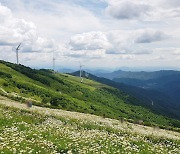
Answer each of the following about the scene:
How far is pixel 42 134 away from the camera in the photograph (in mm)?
29016

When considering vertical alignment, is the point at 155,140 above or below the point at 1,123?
below

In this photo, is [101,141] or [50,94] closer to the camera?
[101,141]

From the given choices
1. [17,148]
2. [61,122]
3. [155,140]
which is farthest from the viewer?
[61,122]

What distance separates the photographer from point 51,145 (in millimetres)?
24891

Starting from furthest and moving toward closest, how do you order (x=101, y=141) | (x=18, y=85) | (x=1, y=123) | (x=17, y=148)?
(x=18, y=85) < (x=1, y=123) < (x=101, y=141) < (x=17, y=148)

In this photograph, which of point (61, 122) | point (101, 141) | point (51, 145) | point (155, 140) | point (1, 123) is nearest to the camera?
point (51, 145)

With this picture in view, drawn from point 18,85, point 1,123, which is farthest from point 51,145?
point 18,85

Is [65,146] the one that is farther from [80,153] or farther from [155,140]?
[155,140]

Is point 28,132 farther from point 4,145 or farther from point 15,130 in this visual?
point 4,145

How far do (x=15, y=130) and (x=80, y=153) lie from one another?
9.11 m

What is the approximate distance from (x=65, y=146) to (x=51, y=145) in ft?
3.63

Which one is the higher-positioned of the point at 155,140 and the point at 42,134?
the point at 42,134

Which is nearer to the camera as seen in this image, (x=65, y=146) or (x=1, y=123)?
(x=65, y=146)

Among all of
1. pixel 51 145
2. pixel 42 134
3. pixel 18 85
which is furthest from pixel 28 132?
pixel 18 85
